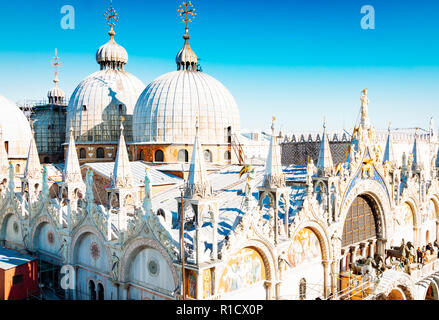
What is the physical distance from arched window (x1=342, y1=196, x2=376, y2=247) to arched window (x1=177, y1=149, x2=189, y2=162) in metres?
16.5

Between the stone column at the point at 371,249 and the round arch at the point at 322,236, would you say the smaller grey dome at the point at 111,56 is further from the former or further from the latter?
the stone column at the point at 371,249

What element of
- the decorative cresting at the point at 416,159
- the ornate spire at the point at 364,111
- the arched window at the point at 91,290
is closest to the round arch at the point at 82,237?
the arched window at the point at 91,290

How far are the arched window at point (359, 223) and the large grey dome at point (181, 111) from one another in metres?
15.7

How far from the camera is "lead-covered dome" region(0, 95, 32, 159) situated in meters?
46.4

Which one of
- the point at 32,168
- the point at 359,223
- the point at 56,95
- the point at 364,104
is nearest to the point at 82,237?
the point at 32,168

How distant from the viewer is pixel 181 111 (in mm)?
39906

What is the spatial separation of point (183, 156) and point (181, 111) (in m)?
4.41

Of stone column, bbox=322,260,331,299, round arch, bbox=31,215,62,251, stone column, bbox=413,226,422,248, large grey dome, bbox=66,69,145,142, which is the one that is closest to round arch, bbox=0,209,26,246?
round arch, bbox=31,215,62,251

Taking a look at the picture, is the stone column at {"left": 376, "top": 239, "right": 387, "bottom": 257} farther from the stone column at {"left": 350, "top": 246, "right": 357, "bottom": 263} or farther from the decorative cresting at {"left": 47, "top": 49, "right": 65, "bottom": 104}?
the decorative cresting at {"left": 47, "top": 49, "right": 65, "bottom": 104}
